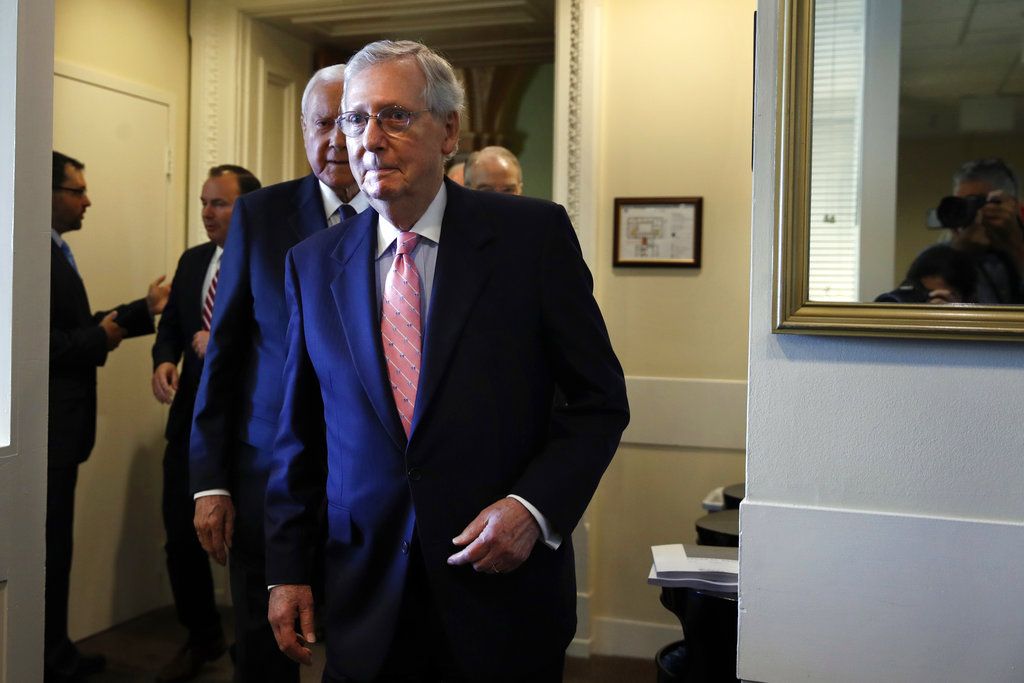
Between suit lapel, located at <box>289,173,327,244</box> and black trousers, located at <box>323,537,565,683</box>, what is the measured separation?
2.70ft

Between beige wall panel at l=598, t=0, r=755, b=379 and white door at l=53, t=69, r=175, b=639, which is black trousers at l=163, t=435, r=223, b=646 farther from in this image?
beige wall panel at l=598, t=0, r=755, b=379

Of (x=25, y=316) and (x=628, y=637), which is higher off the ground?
(x=25, y=316)

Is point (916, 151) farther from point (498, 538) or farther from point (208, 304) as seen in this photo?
point (208, 304)

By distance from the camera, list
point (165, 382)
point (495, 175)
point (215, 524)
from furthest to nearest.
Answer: point (495, 175), point (165, 382), point (215, 524)

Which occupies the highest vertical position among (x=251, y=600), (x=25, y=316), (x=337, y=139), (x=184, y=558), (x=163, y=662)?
(x=337, y=139)

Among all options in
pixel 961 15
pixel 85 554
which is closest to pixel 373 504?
pixel 961 15

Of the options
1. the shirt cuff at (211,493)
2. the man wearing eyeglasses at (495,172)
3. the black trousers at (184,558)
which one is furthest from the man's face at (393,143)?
the black trousers at (184,558)

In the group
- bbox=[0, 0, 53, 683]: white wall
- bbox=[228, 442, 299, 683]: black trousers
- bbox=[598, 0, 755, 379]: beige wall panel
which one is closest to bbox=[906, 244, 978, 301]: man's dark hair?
bbox=[228, 442, 299, 683]: black trousers

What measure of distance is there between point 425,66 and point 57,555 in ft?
8.16

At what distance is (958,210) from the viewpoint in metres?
1.58

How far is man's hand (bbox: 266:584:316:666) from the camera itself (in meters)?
1.69

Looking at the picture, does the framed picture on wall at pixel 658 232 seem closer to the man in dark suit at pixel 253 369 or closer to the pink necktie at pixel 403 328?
the man in dark suit at pixel 253 369

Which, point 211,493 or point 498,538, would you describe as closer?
point 498,538

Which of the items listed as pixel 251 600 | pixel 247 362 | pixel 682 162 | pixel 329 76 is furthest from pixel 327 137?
pixel 682 162
